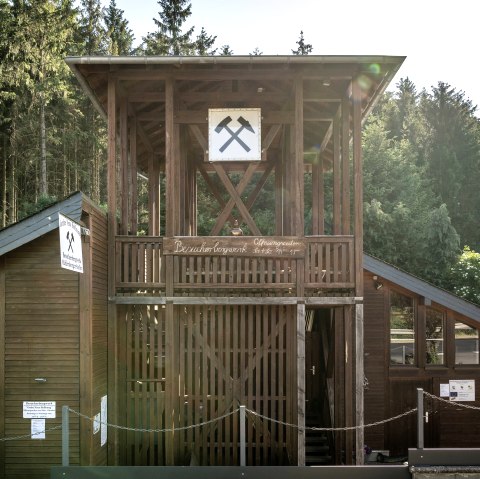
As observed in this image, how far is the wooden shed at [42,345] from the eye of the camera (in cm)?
1007

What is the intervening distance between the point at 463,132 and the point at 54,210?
44.1 meters

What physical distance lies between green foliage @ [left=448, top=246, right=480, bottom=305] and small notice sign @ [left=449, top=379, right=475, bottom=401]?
11.0 metres

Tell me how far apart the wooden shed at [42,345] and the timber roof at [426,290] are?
8100 millimetres

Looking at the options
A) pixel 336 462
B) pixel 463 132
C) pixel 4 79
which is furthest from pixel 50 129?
pixel 463 132

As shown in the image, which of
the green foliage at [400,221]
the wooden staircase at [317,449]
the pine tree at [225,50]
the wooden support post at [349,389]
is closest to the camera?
the wooden support post at [349,389]

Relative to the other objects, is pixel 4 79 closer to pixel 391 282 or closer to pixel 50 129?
pixel 50 129

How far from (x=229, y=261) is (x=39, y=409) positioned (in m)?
4.26

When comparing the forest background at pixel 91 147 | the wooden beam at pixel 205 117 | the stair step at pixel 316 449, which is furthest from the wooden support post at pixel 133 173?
the forest background at pixel 91 147

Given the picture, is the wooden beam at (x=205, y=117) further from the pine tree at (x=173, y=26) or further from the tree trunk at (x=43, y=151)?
the pine tree at (x=173, y=26)

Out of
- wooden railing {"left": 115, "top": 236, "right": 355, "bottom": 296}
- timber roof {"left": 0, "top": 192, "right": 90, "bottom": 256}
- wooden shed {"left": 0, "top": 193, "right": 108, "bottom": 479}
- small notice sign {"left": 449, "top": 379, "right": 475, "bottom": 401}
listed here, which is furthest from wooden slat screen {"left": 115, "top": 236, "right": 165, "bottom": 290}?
small notice sign {"left": 449, "top": 379, "right": 475, "bottom": 401}

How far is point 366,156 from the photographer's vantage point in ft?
114

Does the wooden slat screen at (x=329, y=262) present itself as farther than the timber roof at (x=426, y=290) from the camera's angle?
No

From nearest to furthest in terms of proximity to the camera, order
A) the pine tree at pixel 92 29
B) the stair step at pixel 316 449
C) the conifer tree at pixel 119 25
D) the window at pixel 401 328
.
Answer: the stair step at pixel 316 449 < the window at pixel 401 328 < the pine tree at pixel 92 29 < the conifer tree at pixel 119 25

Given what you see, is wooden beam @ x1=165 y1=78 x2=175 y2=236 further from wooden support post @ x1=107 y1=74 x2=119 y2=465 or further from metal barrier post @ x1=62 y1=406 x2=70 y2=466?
metal barrier post @ x1=62 y1=406 x2=70 y2=466
